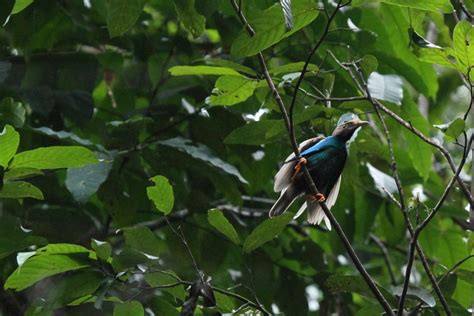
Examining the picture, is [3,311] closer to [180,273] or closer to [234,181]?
[180,273]

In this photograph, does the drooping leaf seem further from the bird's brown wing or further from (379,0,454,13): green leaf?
(379,0,454,13): green leaf

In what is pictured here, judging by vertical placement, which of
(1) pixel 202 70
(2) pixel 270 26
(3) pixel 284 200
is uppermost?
(2) pixel 270 26

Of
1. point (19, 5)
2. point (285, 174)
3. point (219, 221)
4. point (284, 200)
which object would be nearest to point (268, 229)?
point (219, 221)

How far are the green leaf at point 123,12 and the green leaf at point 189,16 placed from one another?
0.20 m

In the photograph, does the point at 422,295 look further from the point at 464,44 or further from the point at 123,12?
the point at 123,12

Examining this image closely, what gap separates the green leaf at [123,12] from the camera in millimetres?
3281

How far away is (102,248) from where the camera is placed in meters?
3.13

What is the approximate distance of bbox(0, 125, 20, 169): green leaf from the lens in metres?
2.94

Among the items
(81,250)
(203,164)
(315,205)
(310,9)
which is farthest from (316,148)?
(81,250)

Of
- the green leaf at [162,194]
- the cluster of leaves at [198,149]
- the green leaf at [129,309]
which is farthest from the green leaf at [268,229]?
the green leaf at [129,309]

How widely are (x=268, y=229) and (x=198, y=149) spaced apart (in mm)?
1139

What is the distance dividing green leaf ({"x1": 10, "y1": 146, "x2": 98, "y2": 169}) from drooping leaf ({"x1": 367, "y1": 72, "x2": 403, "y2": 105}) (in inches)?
56.0

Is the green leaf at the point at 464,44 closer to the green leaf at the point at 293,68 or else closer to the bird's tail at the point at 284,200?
the green leaf at the point at 293,68

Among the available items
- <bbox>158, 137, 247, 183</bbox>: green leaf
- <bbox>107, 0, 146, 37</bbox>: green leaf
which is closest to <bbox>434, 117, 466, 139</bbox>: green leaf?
<bbox>107, 0, 146, 37</bbox>: green leaf
